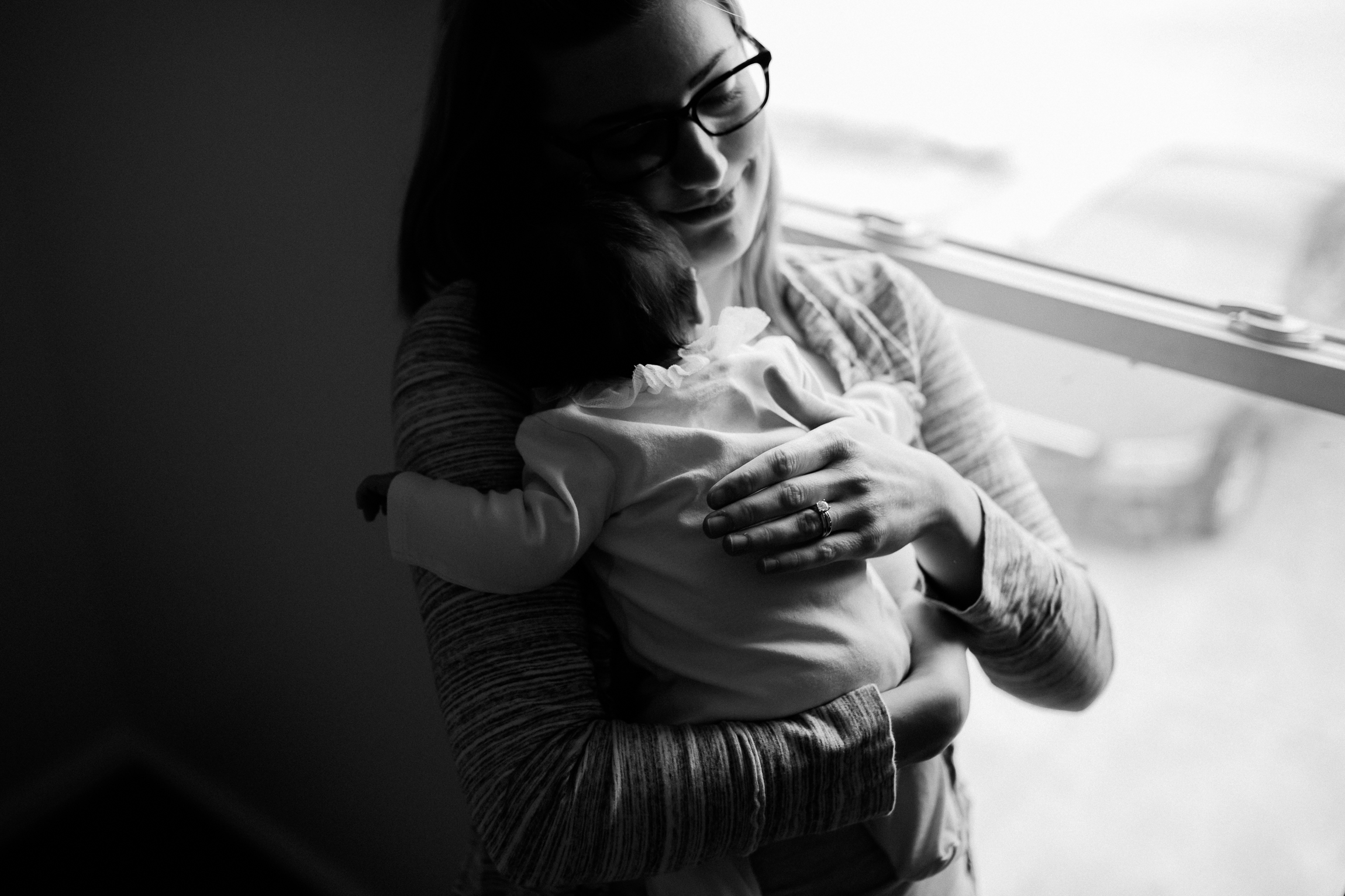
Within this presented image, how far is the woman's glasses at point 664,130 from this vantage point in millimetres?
1025

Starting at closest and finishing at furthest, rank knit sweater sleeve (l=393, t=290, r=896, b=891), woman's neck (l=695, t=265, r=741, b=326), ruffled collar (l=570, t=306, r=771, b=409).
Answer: knit sweater sleeve (l=393, t=290, r=896, b=891)
ruffled collar (l=570, t=306, r=771, b=409)
woman's neck (l=695, t=265, r=741, b=326)

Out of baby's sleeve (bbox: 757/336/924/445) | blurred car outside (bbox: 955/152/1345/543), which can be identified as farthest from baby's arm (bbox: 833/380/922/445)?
blurred car outside (bbox: 955/152/1345/543)

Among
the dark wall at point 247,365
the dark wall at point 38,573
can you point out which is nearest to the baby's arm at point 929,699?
the dark wall at point 247,365

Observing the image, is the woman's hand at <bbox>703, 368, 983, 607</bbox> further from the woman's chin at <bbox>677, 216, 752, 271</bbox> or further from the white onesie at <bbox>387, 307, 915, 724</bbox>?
the woman's chin at <bbox>677, 216, 752, 271</bbox>

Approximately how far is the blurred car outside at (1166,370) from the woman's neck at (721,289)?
0.55m

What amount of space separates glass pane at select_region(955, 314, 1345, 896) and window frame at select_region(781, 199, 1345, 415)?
0.10 meters

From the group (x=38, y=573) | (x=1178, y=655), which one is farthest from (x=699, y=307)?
(x=38, y=573)

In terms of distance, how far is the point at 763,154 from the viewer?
44.9 inches

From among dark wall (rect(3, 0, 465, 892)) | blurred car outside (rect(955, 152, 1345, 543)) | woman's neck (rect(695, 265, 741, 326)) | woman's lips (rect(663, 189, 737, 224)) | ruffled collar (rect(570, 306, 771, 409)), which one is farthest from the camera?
dark wall (rect(3, 0, 465, 892))

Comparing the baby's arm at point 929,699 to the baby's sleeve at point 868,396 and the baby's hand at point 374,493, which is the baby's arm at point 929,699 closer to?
the baby's sleeve at point 868,396

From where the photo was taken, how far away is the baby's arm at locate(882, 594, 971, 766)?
952 millimetres

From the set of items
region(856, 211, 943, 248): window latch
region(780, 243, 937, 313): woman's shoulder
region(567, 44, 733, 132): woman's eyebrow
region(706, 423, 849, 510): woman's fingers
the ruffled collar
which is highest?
region(567, 44, 733, 132): woman's eyebrow

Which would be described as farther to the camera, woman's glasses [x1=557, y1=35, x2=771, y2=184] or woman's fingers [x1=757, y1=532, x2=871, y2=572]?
woman's glasses [x1=557, y1=35, x2=771, y2=184]

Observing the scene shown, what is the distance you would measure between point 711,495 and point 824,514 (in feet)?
0.35
